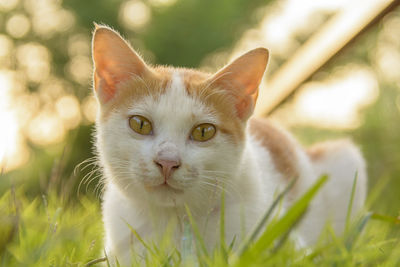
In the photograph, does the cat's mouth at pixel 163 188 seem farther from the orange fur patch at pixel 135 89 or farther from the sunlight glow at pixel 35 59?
the sunlight glow at pixel 35 59

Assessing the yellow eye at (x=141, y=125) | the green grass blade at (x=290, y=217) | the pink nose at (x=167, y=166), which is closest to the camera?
the green grass blade at (x=290, y=217)

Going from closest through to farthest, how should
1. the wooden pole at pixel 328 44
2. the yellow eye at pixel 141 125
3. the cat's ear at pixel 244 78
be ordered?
the yellow eye at pixel 141 125 → the cat's ear at pixel 244 78 → the wooden pole at pixel 328 44

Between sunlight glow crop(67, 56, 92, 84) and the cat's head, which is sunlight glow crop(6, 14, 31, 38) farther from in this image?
the cat's head

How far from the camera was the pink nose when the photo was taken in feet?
3.58

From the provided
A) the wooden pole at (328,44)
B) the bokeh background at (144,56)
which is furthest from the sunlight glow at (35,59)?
the wooden pole at (328,44)

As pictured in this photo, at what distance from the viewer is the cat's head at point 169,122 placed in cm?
114

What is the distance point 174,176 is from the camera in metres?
1.11

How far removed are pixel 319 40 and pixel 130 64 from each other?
1.46m

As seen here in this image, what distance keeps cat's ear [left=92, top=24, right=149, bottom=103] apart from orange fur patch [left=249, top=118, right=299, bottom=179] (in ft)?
2.33

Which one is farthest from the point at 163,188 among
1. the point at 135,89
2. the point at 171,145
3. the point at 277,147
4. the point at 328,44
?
the point at 328,44

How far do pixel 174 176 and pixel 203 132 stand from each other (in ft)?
0.66

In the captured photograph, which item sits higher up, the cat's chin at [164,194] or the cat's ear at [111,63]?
the cat's ear at [111,63]

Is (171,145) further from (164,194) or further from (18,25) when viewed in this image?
(18,25)

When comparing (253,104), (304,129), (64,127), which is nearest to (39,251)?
(253,104)
